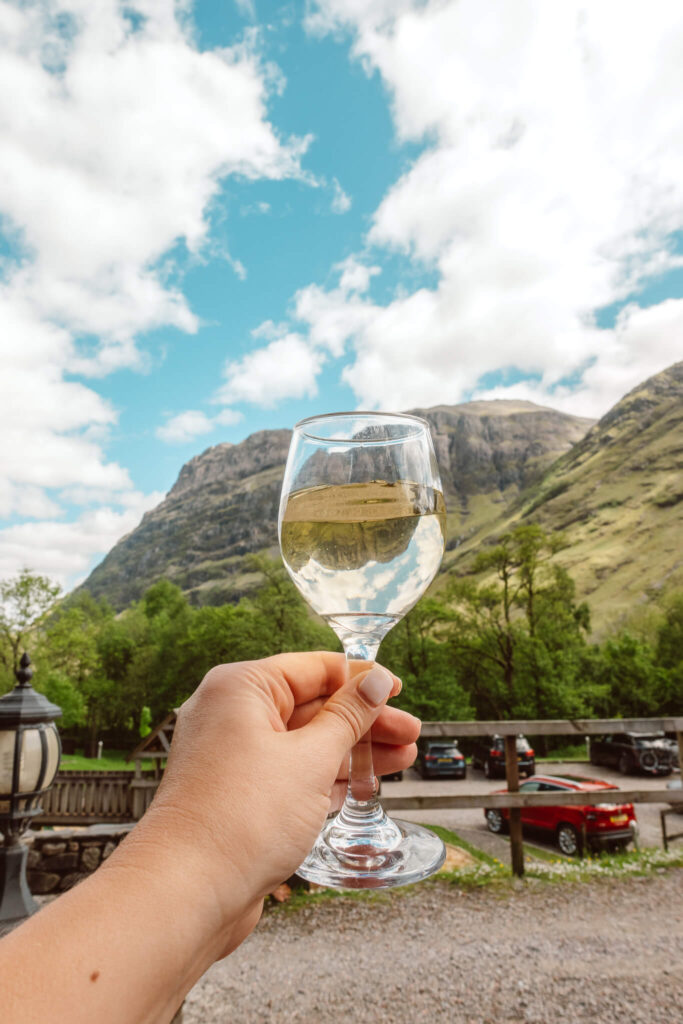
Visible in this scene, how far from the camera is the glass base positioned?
1.11 meters

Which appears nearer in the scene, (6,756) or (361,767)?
(361,767)

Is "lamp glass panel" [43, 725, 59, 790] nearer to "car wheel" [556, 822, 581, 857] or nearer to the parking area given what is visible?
the parking area

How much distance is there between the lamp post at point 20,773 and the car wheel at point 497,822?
1773cm

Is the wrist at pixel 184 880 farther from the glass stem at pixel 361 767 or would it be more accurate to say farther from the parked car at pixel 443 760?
the parked car at pixel 443 760

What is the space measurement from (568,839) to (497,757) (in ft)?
57.0

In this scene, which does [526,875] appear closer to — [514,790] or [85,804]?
[514,790]

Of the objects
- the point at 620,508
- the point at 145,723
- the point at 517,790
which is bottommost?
the point at 145,723

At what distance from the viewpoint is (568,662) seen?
130 ft

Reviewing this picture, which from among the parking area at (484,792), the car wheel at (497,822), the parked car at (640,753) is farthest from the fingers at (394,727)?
the parked car at (640,753)

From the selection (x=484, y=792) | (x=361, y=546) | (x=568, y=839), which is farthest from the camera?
(x=484, y=792)

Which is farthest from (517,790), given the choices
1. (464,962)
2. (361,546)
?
(361,546)

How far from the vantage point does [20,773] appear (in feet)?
12.5

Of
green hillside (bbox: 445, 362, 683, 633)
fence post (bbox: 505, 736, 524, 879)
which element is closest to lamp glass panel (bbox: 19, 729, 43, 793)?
fence post (bbox: 505, 736, 524, 879)

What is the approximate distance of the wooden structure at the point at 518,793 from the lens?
5.95 meters
